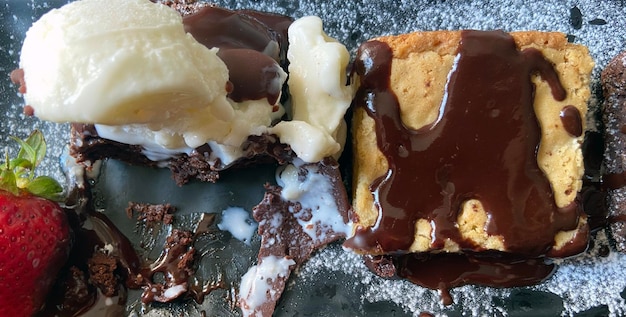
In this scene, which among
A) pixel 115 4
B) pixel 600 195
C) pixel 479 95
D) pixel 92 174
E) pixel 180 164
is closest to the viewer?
pixel 115 4

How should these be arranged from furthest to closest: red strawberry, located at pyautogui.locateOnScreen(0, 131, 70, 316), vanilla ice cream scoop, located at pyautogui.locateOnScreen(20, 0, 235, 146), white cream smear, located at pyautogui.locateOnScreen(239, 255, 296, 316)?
white cream smear, located at pyautogui.locateOnScreen(239, 255, 296, 316) → red strawberry, located at pyautogui.locateOnScreen(0, 131, 70, 316) → vanilla ice cream scoop, located at pyautogui.locateOnScreen(20, 0, 235, 146)

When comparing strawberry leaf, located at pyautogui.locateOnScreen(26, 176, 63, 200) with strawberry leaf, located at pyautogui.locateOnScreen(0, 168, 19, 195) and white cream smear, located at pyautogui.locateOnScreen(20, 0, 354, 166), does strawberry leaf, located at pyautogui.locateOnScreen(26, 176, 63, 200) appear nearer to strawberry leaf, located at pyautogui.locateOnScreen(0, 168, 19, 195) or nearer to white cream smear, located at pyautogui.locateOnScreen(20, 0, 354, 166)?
strawberry leaf, located at pyautogui.locateOnScreen(0, 168, 19, 195)

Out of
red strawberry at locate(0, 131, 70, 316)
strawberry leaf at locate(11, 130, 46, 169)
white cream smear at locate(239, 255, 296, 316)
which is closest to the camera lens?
red strawberry at locate(0, 131, 70, 316)

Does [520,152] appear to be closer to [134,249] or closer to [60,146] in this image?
[134,249]

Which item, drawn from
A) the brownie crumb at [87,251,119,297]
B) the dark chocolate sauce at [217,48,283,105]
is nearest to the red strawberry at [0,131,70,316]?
the brownie crumb at [87,251,119,297]

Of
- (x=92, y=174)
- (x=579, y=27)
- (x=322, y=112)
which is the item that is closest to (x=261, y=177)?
(x=322, y=112)

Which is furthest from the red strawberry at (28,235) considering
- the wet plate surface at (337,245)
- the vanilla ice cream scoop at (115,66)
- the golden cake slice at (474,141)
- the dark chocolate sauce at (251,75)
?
the golden cake slice at (474,141)
